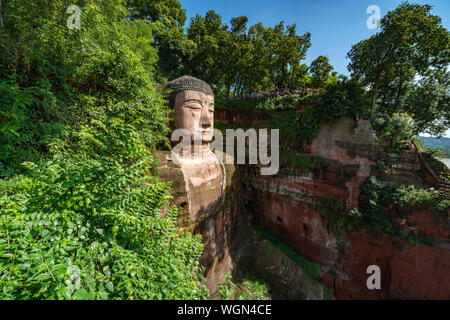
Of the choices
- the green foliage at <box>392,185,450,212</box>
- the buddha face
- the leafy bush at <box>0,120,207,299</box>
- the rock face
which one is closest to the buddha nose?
the buddha face

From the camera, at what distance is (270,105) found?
36.4ft

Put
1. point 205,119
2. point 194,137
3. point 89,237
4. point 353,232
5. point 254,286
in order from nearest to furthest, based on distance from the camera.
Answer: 1. point 89,237
2. point 194,137
3. point 205,119
4. point 254,286
5. point 353,232

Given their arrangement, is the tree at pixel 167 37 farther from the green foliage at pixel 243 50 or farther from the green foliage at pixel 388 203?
the green foliage at pixel 388 203

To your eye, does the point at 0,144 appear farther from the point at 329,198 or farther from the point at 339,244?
the point at 339,244

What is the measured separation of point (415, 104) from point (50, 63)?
18260mm

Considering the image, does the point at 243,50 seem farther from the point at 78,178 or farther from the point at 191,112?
the point at 78,178

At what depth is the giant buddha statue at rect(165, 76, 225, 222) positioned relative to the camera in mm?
5508

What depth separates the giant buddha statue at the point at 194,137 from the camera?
18.1ft

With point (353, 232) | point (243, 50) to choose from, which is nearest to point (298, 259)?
point (353, 232)

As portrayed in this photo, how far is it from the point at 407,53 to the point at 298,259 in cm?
1291

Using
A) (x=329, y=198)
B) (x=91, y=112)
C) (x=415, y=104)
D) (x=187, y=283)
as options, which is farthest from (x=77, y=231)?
(x=415, y=104)

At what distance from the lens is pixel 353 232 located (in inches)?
356

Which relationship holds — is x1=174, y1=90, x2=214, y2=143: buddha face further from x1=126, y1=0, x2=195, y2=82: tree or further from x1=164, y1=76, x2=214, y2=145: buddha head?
x1=126, y1=0, x2=195, y2=82: tree
